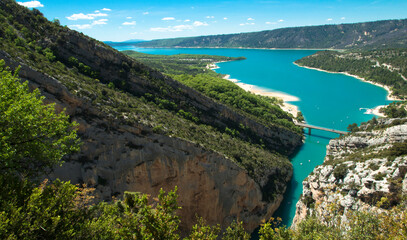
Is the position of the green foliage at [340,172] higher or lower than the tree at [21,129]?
lower

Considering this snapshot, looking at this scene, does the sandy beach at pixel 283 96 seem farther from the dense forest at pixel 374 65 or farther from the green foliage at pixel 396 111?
the dense forest at pixel 374 65

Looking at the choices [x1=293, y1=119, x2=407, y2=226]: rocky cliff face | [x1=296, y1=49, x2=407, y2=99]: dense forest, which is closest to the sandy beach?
[x1=296, y1=49, x2=407, y2=99]: dense forest

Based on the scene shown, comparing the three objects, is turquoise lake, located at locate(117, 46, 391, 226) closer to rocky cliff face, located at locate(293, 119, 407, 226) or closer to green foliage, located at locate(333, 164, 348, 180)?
rocky cliff face, located at locate(293, 119, 407, 226)

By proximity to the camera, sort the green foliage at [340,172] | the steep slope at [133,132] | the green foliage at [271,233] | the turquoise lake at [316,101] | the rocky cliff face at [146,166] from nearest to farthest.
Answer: the green foliage at [271,233] < the rocky cliff face at [146,166] < the steep slope at [133,132] < the green foliage at [340,172] < the turquoise lake at [316,101]

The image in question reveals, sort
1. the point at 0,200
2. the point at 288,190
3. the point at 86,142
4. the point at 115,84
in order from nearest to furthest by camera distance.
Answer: the point at 0,200 → the point at 86,142 → the point at 115,84 → the point at 288,190

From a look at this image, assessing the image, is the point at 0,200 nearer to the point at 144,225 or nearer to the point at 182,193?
the point at 144,225

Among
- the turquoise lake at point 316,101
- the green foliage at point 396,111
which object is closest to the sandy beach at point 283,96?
the turquoise lake at point 316,101

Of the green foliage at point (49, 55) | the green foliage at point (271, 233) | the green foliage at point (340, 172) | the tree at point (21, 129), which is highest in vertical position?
the green foliage at point (49, 55)

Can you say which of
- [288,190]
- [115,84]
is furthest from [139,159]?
[288,190]

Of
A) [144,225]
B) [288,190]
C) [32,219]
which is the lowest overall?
[288,190]
